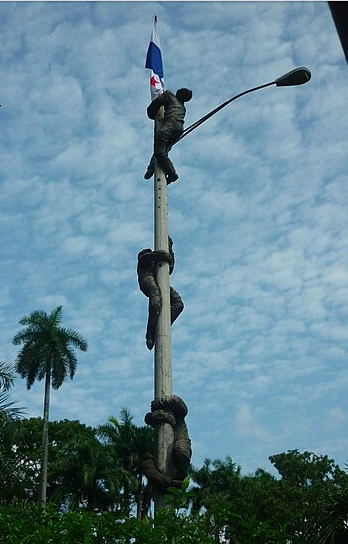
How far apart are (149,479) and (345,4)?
6.56 meters

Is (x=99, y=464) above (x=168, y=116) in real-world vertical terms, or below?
above

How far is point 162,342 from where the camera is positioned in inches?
307

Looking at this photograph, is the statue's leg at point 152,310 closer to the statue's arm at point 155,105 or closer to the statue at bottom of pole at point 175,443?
the statue at bottom of pole at point 175,443

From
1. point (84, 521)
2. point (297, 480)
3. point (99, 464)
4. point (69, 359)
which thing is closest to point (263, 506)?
point (297, 480)

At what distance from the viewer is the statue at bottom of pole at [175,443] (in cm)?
711

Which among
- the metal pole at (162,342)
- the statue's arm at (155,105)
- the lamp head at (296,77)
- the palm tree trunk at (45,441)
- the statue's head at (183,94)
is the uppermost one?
the palm tree trunk at (45,441)

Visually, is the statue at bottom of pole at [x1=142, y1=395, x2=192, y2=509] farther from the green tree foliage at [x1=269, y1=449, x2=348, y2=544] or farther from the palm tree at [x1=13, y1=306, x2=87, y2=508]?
the palm tree at [x1=13, y1=306, x2=87, y2=508]

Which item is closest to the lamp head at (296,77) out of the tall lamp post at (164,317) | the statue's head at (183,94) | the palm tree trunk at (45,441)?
the tall lamp post at (164,317)

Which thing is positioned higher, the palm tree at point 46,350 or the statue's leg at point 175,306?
the palm tree at point 46,350

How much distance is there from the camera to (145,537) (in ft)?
17.0

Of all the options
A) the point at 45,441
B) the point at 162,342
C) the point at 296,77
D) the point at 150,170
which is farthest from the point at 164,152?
the point at 45,441

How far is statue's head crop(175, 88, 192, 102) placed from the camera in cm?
946

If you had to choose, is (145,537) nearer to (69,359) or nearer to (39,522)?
(39,522)

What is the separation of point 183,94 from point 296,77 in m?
1.62
